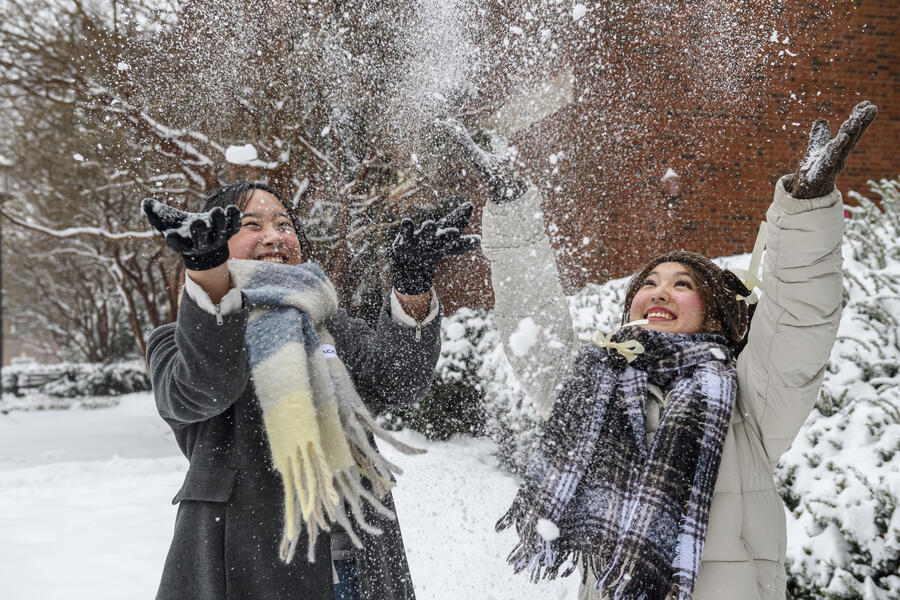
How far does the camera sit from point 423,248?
152cm

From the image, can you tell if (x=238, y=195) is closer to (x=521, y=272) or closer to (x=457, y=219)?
(x=457, y=219)

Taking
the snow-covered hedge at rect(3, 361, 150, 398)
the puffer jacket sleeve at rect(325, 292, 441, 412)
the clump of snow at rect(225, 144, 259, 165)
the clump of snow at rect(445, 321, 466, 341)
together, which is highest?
the clump of snow at rect(225, 144, 259, 165)

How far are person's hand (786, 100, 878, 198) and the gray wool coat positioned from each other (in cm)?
121

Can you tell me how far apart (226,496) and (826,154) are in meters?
1.46

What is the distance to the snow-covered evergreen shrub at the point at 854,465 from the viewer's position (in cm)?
227

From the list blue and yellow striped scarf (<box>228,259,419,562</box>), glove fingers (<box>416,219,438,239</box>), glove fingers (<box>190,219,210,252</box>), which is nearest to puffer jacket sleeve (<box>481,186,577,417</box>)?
glove fingers (<box>416,219,438,239</box>)

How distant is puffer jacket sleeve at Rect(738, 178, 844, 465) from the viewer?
4.51ft

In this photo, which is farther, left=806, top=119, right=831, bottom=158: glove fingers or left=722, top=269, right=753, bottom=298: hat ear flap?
left=722, top=269, right=753, bottom=298: hat ear flap

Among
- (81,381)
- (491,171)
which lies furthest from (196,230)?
(81,381)

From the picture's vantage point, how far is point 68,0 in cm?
694

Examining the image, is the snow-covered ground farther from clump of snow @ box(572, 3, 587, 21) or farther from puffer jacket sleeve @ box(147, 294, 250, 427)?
clump of snow @ box(572, 3, 587, 21)

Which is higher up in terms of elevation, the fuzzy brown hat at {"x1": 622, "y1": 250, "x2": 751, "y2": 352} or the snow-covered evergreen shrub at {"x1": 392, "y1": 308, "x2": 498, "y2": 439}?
the fuzzy brown hat at {"x1": 622, "y1": 250, "x2": 751, "y2": 352}

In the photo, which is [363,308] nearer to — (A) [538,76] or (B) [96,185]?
(A) [538,76]

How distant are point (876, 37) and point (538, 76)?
143 inches
